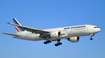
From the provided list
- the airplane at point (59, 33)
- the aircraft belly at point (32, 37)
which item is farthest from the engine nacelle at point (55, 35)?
the aircraft belly at point (32, 37)

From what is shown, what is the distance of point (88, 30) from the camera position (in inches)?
2549

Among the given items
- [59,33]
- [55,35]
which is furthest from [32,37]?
[59,33]

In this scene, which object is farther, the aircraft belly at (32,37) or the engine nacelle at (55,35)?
the aircraft belly at (32,37)

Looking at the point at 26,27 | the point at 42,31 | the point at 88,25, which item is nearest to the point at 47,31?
the point at 42,31

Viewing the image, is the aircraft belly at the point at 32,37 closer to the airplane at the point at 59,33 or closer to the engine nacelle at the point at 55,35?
the airplane at the point at 59,33

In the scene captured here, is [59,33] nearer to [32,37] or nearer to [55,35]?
[55,35]

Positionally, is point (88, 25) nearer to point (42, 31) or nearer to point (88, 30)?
point (88, 30)

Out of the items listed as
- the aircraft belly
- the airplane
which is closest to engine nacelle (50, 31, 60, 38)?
the airplane

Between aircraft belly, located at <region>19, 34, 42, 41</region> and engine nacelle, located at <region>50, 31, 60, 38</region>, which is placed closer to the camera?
engine nacelle, located at <region>50, 31, 60, 38</region>

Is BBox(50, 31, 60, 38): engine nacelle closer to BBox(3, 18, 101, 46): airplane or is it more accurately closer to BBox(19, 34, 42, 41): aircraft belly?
BBox(3, 18, 101, 46): airplane

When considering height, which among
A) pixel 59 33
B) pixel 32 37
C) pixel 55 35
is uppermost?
pixel 59 33

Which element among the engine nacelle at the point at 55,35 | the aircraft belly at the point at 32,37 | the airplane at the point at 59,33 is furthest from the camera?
the aircraft belly at the point at 32,37

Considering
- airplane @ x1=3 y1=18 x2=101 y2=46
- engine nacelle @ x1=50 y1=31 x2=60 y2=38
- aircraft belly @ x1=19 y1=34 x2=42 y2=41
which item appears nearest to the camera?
airplane @ x1=3 y1=18 x2=101 y2=46

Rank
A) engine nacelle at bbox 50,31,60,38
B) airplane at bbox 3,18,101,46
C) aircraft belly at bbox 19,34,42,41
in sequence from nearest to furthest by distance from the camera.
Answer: airplane at bbox 3,18,101,46 < engine nacelle at bbox 50,31,60,38 < aircraft belly at bbox 19,34,42,41
